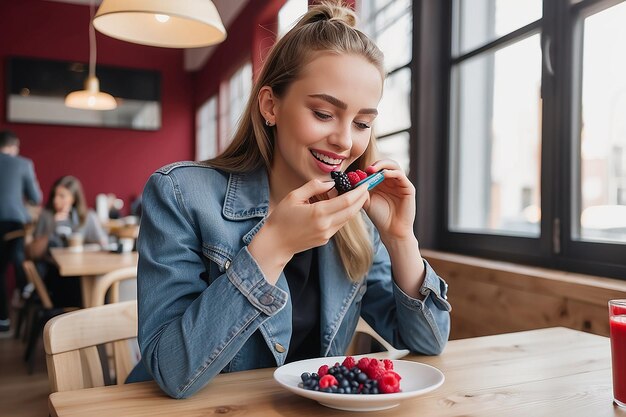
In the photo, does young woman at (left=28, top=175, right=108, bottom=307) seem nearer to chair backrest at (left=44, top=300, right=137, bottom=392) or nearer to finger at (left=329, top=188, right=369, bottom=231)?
chair backrest at (left=44, top=300, right=137, bottom=392)

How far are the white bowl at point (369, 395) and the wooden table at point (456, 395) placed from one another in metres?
0.02

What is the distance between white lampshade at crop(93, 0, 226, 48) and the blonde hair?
95 centimetres

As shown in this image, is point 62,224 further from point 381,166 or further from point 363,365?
point 363,365

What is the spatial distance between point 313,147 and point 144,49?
720 centimetres

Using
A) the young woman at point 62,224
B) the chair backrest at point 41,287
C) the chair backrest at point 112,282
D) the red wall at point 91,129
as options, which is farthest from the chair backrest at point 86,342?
the red wall at point 91,129

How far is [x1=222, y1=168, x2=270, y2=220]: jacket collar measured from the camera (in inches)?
45.1

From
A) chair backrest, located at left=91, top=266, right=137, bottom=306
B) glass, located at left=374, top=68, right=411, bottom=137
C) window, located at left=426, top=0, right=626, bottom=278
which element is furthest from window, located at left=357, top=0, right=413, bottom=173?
chair backrest, located at left=91, top=266, right=137, bottom=306

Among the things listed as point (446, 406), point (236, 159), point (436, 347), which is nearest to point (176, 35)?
point (236, 159)

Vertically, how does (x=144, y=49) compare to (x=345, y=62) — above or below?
above

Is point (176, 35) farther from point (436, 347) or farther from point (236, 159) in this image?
point (436, 347)

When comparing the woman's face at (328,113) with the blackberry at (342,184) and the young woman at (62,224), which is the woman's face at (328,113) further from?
the young woman at (62,224)

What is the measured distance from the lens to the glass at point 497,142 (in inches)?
89.4

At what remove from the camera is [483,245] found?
7.99 feet

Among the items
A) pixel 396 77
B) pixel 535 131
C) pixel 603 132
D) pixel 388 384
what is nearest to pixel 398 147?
pixel 396 77
